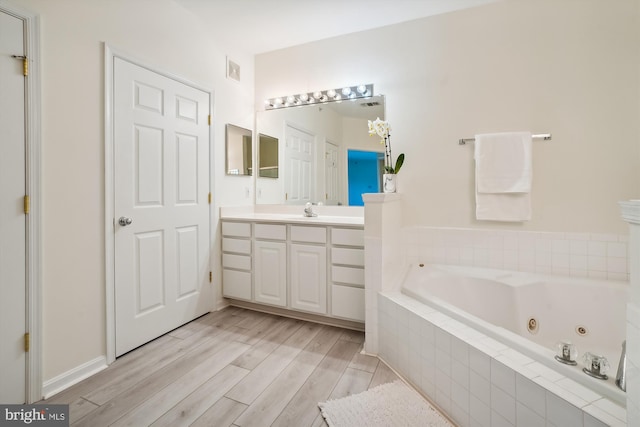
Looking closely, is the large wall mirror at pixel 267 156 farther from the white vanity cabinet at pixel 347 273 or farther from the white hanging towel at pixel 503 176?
the white hanging towel at pixel 503 176

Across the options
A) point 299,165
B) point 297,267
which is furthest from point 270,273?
point 299,165

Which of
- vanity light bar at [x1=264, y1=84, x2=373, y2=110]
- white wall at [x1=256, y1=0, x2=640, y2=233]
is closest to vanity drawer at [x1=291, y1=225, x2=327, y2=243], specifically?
white wall at [x1=256, y1=0, x2=640, y2=233]

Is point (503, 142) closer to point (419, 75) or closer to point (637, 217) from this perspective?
point (419, 75)

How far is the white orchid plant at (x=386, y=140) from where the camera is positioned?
244cm

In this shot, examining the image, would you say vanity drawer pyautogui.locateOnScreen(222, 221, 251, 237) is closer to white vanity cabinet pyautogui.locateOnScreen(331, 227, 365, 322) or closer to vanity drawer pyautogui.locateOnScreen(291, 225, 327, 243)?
vanity drawer pyautogui.locateOnScreen(291, 225, 327, 243)

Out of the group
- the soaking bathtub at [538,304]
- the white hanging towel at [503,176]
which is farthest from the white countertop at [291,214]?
the white hanging towel at [503,176]

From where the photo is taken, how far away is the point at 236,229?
260 cm

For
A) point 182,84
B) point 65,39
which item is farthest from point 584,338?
point 65,39

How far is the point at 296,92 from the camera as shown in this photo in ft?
9.53

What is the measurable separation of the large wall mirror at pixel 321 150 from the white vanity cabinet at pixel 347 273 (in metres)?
0.57

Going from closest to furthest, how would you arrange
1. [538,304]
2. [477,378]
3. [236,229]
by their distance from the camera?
[477,378], [538,304], [236,229]

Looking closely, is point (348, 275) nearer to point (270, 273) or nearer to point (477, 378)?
point (270, 273)

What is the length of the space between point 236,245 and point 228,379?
46.2 inches

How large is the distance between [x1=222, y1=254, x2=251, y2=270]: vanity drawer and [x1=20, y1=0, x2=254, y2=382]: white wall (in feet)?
3.28
